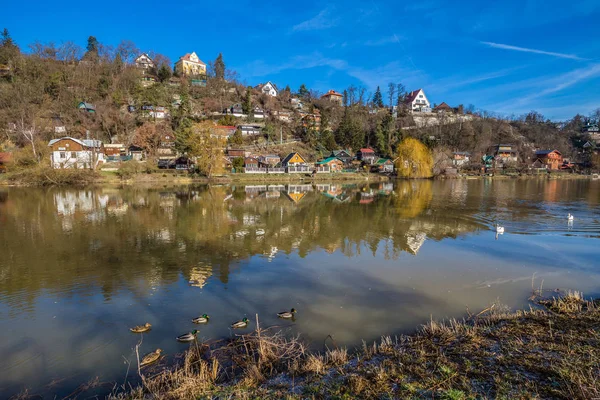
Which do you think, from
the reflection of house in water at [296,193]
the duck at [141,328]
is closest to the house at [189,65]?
the reflection of house in water at [296,193]

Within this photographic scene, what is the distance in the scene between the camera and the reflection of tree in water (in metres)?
10.1

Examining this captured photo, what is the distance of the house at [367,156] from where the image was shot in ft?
229

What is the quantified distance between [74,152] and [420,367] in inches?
2257

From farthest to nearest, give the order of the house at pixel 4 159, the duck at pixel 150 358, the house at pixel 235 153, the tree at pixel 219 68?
the tree at pixel 219 68 < the house at pixel 235 153 < the house at pixel 4 159 < the duck at pixel 150 358

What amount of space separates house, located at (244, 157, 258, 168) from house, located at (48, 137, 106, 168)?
908 inches

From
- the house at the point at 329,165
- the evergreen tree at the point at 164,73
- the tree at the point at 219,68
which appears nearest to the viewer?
the house at the point at 329,165

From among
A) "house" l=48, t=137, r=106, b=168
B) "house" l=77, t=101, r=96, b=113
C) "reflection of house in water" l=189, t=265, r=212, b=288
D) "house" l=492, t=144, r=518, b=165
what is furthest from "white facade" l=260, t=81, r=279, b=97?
"reflection of house in water" l=189, t=265, r=212, b=288

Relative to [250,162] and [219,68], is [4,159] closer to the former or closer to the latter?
[250,162]

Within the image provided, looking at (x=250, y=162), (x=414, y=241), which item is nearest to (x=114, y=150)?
(x=250, y=162)

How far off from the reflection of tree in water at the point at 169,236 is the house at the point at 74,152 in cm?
2195

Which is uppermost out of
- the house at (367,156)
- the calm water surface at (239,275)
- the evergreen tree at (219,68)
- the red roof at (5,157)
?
the evergreen tree at (219,68)

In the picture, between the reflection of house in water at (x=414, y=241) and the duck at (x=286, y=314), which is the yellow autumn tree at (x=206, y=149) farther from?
the duck at (x=286, y=314)

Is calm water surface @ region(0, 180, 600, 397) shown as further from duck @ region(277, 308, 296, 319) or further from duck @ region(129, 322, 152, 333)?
duck @ region(277, 308, 296, 319)

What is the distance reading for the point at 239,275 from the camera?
10211mm
